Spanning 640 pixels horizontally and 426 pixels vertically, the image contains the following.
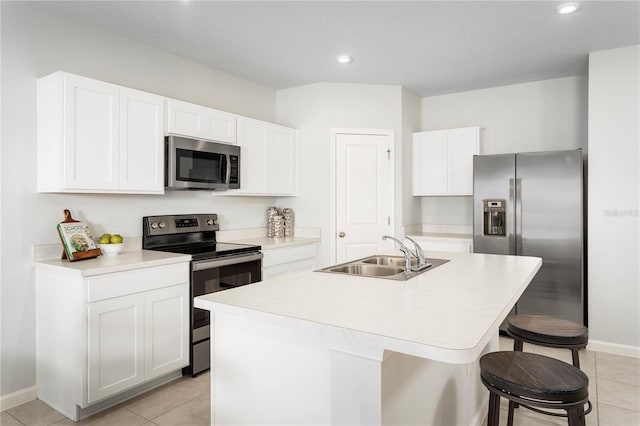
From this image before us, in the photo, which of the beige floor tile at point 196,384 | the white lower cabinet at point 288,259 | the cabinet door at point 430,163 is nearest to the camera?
the beige floor tile at point 196,384

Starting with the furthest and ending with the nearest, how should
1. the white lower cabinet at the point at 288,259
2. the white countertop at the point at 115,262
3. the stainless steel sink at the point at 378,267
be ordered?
the white lower cabinet at the point at 288,259 < the white countertop at the point at 115,262 < the stainless steel sink at the point at 378,267

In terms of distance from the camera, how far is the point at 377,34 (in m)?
3.14

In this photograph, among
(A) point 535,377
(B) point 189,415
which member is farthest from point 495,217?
(B) point 189,415

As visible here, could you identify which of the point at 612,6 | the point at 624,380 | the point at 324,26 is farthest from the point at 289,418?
the point at 612,6

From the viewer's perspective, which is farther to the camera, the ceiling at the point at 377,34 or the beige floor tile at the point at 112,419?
the ceiling at the point at 377,34

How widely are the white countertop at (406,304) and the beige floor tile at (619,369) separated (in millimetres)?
1558

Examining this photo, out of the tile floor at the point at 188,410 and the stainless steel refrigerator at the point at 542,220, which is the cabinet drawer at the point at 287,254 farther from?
the stainless steel refrigerator at the point at 542,220

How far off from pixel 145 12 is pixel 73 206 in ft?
4.67

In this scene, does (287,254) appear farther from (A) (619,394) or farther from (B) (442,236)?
(A) (619,394)

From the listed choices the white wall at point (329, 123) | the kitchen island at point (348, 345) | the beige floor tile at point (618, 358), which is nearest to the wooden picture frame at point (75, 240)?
the kitchen island at point (348, 345)

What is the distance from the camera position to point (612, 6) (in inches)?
106

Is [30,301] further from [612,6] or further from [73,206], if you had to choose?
[612,6]

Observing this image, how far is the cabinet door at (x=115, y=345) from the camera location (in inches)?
92.5

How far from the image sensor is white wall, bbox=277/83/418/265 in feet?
14.6
